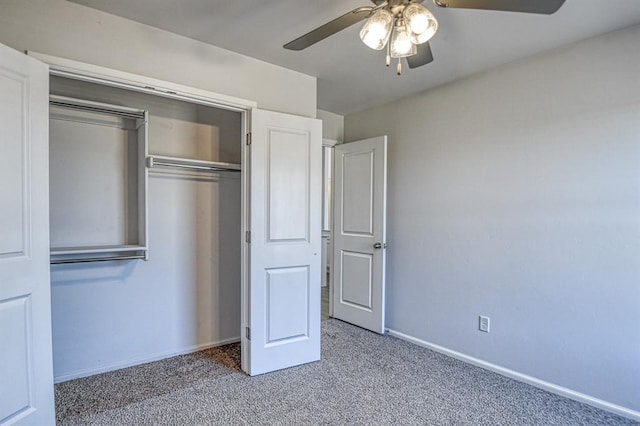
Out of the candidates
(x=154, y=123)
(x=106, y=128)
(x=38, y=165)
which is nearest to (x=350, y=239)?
(x=154, y=123)

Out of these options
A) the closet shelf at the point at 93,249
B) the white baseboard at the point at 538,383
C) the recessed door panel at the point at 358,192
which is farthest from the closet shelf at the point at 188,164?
the white baseboard at the point at 538,383

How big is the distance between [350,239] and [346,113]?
1513 mm

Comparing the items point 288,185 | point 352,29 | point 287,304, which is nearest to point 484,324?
point 287,304

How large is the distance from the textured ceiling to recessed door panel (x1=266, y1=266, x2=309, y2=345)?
65.7 inches

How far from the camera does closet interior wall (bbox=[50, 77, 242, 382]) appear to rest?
2582 mm

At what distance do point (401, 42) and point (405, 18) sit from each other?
0.36 feet

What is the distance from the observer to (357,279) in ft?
12.6

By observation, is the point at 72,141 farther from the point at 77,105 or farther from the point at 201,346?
the point at 201,346

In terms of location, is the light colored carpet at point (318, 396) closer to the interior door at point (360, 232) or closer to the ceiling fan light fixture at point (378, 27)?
the interior door at point (360, 232)

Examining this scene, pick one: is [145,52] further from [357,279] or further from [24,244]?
[357,279]

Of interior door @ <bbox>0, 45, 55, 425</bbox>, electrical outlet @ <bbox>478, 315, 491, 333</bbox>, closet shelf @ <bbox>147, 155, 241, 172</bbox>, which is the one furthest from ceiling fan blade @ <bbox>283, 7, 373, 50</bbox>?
electrical outlet @ <bbox>478, 315, 491, 333</bbox>

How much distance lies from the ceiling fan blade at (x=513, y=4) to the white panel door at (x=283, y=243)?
1578mm

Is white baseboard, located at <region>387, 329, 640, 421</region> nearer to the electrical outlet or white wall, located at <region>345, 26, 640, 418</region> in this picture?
white wall, located at <region>345, 26, 640, 418</region>

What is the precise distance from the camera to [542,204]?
101 inches
